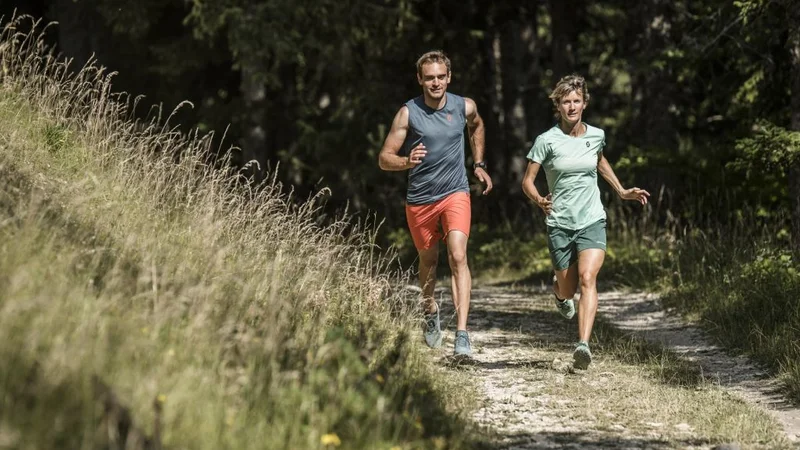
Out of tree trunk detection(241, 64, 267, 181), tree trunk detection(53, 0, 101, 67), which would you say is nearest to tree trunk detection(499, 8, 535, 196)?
tree trunk detection(241, 64, 267, 181)

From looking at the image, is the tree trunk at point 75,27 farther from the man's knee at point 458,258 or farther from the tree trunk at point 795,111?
the man's knee at point 458,258

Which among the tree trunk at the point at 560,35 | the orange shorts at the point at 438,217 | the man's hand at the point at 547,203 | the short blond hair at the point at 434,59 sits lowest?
the orange shorts at the point at 438,217

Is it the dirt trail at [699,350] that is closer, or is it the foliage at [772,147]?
the dirt trail at [699,350]

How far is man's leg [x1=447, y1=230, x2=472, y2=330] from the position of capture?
30.5 feet

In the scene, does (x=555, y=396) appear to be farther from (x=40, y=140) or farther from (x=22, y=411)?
(x=40, y=140)

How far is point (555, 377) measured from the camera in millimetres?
8773

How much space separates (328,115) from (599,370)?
579 inches

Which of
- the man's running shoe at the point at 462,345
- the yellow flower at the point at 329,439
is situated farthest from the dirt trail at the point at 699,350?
the yellow flower at the point at 329,439

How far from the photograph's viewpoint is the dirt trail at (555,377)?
696 cm

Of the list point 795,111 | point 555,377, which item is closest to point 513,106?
point 795,111

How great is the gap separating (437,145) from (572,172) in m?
1.06

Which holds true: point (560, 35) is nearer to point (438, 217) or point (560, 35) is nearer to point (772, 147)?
point (772, 147)

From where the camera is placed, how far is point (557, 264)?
950cm

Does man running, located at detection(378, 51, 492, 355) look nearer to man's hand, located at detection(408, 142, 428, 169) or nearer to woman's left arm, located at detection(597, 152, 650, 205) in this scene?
man's hand, located at detection(408, 142, 428, 169)
